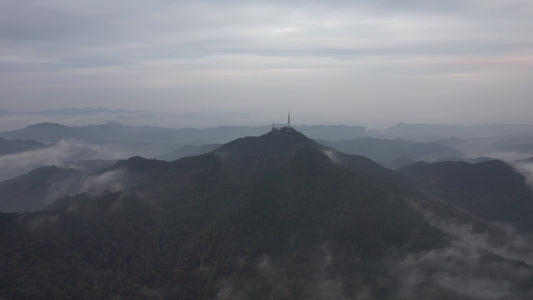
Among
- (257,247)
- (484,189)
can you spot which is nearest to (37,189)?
(257,247)

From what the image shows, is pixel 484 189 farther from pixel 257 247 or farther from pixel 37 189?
pixel 37 189

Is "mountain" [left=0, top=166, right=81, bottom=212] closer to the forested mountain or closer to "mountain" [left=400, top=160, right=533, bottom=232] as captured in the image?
the forested mountain

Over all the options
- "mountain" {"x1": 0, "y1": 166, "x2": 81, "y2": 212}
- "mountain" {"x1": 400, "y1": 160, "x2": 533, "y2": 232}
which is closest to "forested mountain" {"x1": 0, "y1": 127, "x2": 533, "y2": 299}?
"mountain" {"x1": 400, "y1": 160, "x2": 533, "y2": 232}

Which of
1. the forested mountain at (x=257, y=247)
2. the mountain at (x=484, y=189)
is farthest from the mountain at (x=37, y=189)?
the mountain at (x=484, y=189)

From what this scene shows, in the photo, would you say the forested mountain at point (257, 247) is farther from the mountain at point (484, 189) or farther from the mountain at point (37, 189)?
the mountain at point (37, 189)

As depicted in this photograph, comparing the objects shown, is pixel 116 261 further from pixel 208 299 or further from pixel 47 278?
pixel 208 299

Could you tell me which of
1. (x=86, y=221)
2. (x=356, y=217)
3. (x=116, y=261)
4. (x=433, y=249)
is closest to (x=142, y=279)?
(x=116, y=261)
